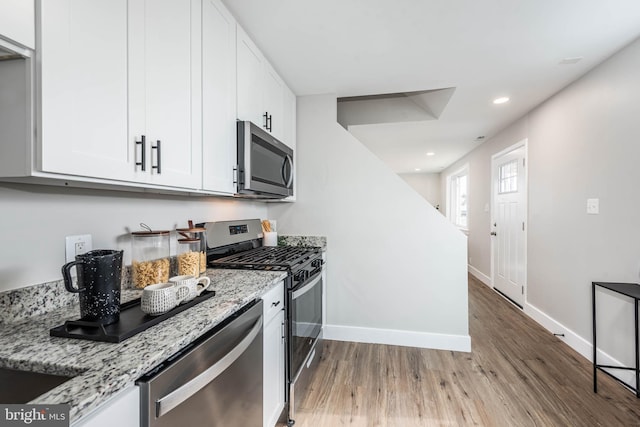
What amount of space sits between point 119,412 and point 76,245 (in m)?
0.77

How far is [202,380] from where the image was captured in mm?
885

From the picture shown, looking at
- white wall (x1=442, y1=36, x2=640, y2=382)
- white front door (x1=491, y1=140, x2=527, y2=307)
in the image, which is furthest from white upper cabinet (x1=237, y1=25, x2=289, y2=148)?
white front door (x1=491, y1=140, x2=527, y2=307)

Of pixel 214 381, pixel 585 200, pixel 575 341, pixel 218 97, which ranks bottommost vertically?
pixel 575 341

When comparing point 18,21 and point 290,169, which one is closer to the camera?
point 18,21

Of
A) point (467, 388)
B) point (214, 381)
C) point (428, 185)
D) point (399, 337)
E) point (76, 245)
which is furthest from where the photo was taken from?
point (428, 185)

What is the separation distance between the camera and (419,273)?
269 centimetres

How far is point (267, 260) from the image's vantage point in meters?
1.89

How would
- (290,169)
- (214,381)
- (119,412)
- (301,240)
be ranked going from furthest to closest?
(301,240), (290,169), (214,381), (119,412)

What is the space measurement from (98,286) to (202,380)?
1.36 ft

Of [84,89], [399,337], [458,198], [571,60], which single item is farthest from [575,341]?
[458,198]

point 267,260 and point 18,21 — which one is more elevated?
point 18,21

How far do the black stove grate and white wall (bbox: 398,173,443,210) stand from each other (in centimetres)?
673

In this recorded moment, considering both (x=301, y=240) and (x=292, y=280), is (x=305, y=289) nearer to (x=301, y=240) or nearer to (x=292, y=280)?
(x=292, y=280)

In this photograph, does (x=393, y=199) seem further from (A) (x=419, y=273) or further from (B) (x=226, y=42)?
(B) (x=226, y=42)
